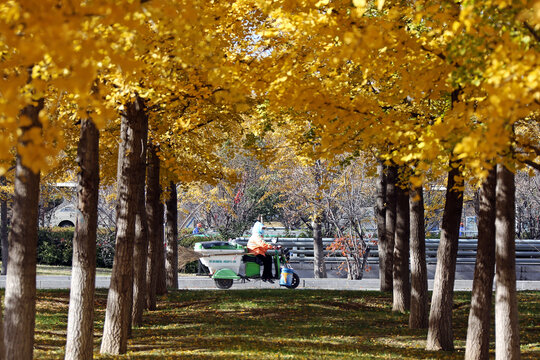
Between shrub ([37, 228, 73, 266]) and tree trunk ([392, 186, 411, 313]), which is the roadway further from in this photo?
tree trunk ([392, 186, 411, 313])

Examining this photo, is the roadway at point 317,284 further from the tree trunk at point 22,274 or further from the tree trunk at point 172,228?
the tree trunk at point 22,274

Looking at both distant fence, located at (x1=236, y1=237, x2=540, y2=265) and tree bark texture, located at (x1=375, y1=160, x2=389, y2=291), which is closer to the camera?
tree bark texture, located at (x1=375, y1=160, x2=389, y2=291)

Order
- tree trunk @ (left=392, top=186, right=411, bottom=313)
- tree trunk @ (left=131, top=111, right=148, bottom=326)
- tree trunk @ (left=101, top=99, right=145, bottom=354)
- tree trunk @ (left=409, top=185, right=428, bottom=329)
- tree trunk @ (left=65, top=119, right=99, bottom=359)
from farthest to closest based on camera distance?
tree trunk @ (left=392, top=186, right=411, bottom=313), tree trunk @ (left=409, top=185, right=428, bottom=329), tree trunk @ (left=131, top=111, right=148, bottom=326), tree trunk @ (left=101, top=99, right=145, bottom=354), tree trunk @ (left=65, top=119, right=99, bottom=359)

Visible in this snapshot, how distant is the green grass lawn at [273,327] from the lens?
38.5 feet

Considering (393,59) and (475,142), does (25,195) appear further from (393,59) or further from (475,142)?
(475,142)

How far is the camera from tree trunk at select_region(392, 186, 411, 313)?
17.0 meters

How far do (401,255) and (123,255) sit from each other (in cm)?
799

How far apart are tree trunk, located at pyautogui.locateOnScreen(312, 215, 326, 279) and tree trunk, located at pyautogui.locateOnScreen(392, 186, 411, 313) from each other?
10887 millimetres

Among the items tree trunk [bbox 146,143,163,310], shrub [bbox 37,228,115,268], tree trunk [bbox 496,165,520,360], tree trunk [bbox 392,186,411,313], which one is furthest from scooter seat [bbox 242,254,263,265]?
shrub [bbox 37,228,115,268]

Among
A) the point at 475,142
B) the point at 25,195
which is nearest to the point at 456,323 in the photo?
the point at 25,195

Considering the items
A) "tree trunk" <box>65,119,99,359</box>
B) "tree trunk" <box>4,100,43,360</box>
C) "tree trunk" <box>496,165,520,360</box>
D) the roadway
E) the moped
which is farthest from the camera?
the roadway

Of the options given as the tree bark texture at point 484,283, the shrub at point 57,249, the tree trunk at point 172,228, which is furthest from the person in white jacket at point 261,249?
the shrub at point 57,249

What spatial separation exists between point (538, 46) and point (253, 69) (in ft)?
17.0

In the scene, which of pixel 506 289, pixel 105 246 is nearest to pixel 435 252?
pixel 105 246
